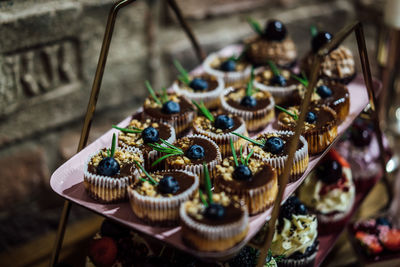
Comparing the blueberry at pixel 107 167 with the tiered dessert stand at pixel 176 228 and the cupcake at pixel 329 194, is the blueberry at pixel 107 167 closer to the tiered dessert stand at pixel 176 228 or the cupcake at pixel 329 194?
the tiered dessert stand at pixel 176 228

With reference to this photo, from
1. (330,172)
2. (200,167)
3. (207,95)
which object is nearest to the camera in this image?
(200,167)

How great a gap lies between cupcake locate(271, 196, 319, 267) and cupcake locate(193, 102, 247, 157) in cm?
30

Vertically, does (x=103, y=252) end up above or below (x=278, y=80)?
below

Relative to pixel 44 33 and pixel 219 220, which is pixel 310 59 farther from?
pixel 44 33

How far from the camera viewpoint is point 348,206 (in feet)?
5.81

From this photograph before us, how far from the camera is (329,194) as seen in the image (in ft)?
5.68

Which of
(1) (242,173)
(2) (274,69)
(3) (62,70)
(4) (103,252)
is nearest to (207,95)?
(2) (274,69)

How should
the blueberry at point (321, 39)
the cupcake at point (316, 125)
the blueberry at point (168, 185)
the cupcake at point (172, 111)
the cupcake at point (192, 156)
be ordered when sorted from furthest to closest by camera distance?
the blueberry at point (321, 39), the cupcake at point (172, 111), the cupcake at point (316, 125), the cupcake at point (192, 156), the blueberry at point (168, 185)

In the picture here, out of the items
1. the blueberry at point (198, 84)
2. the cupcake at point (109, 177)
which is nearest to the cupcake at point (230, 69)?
the blueberry at point (198, 84)

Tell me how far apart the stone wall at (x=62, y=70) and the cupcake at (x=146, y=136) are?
2.21ft

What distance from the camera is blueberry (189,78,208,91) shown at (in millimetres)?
1648

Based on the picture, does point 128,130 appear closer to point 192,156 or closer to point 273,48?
point 192,156

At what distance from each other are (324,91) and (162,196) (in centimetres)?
68

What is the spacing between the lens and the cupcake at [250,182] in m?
1.17
